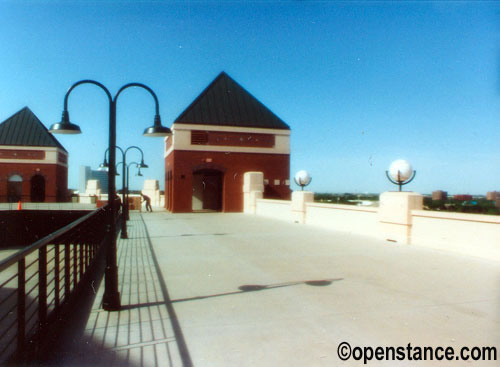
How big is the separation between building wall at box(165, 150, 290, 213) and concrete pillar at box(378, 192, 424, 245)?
17.1 meters

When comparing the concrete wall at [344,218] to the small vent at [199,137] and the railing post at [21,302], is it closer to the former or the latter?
the railing post at [21,302]

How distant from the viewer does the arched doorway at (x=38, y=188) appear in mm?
42656

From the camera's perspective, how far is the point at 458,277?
24.7ft

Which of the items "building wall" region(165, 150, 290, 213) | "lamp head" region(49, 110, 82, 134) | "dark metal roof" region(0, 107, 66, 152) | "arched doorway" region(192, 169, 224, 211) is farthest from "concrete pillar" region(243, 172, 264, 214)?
"dark metal roof" region(0, 107, 66, 152)

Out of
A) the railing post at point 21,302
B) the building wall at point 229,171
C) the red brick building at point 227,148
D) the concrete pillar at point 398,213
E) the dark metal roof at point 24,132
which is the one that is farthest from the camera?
the dark metal roof at point 24,132

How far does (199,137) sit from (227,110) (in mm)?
3253

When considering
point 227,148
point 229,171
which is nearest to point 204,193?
point 229,171

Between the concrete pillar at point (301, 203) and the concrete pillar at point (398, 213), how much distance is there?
19.5 feet

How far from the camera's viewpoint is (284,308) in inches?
221

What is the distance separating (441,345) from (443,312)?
3.99ft

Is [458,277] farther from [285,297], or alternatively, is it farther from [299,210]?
[299,210]

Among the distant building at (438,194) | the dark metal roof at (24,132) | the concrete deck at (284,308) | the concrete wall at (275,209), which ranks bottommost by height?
the concrete deck at (284,308)

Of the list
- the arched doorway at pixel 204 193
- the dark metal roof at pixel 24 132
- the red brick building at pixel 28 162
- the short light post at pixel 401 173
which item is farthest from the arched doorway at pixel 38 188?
the short light post at pixel 401 173

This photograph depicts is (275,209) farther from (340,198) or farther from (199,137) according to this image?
(340,198)
